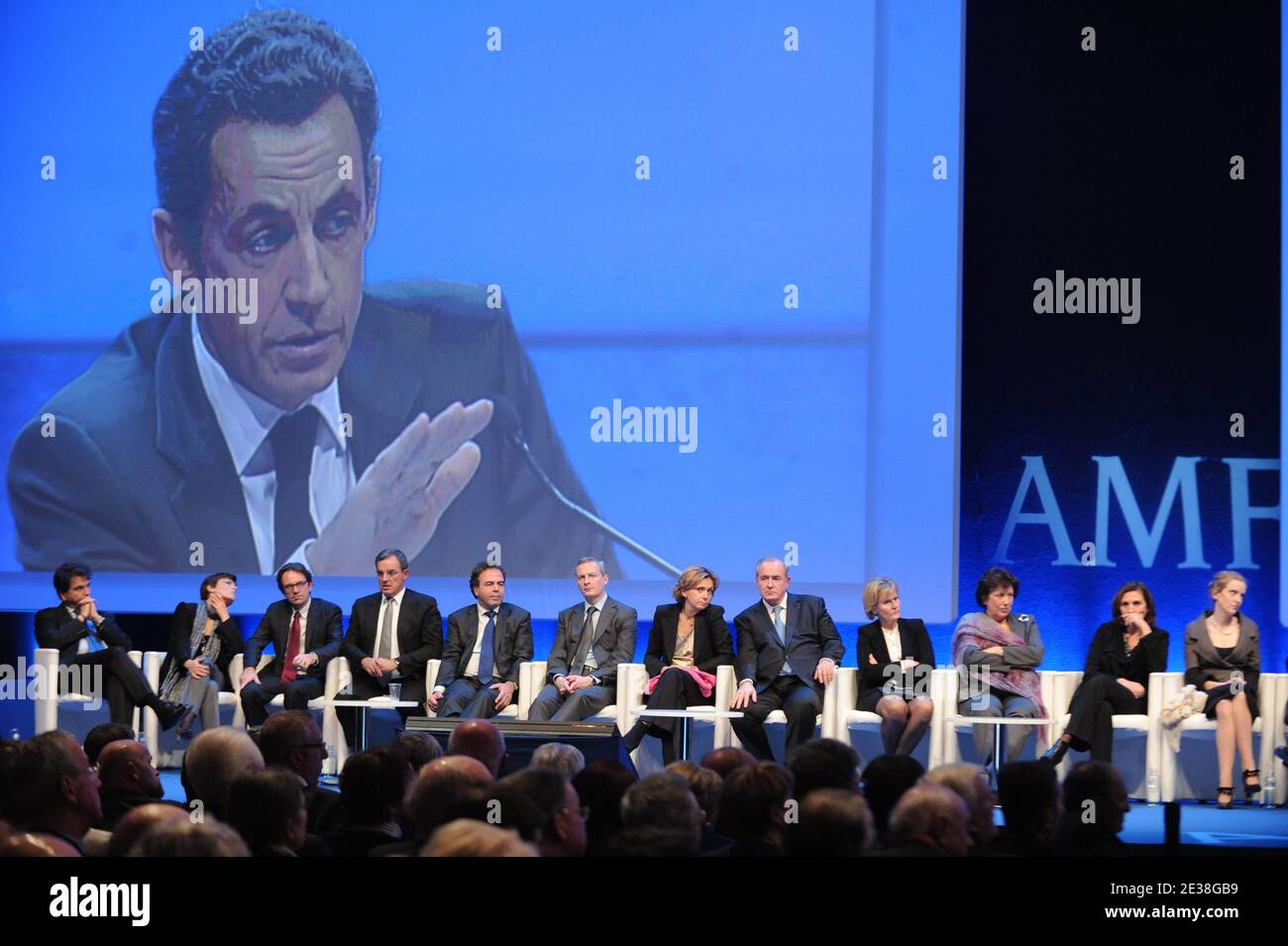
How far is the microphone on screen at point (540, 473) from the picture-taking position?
7.50 m

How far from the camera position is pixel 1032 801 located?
3.05 m

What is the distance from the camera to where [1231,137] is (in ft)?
25.1

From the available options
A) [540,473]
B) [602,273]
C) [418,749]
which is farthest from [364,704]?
[418,749]

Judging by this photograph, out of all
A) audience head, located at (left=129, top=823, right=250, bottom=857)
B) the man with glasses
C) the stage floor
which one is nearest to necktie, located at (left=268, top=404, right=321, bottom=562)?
the stage floor

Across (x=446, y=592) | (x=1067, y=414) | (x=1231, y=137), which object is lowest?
(x=446, y=592)

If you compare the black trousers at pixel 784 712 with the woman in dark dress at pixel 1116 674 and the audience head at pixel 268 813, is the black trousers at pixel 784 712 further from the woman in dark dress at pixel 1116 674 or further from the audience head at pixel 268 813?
the audience head at pixel 268 813

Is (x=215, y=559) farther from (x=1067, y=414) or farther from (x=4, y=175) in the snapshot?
(x=1067, y=414)

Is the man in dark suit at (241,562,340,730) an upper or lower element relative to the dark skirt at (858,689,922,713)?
upper

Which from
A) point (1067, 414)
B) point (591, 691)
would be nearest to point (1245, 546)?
point (1067, 414)

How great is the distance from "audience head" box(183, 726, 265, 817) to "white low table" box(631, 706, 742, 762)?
2936 mm

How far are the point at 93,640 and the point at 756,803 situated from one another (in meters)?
5.16

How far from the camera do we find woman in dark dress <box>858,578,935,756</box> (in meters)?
6.41

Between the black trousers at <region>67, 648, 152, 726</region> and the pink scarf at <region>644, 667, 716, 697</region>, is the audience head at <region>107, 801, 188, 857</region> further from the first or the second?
the black trousers at <region>67, 648, 152, 726</region>

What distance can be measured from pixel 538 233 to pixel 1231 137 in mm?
3265
